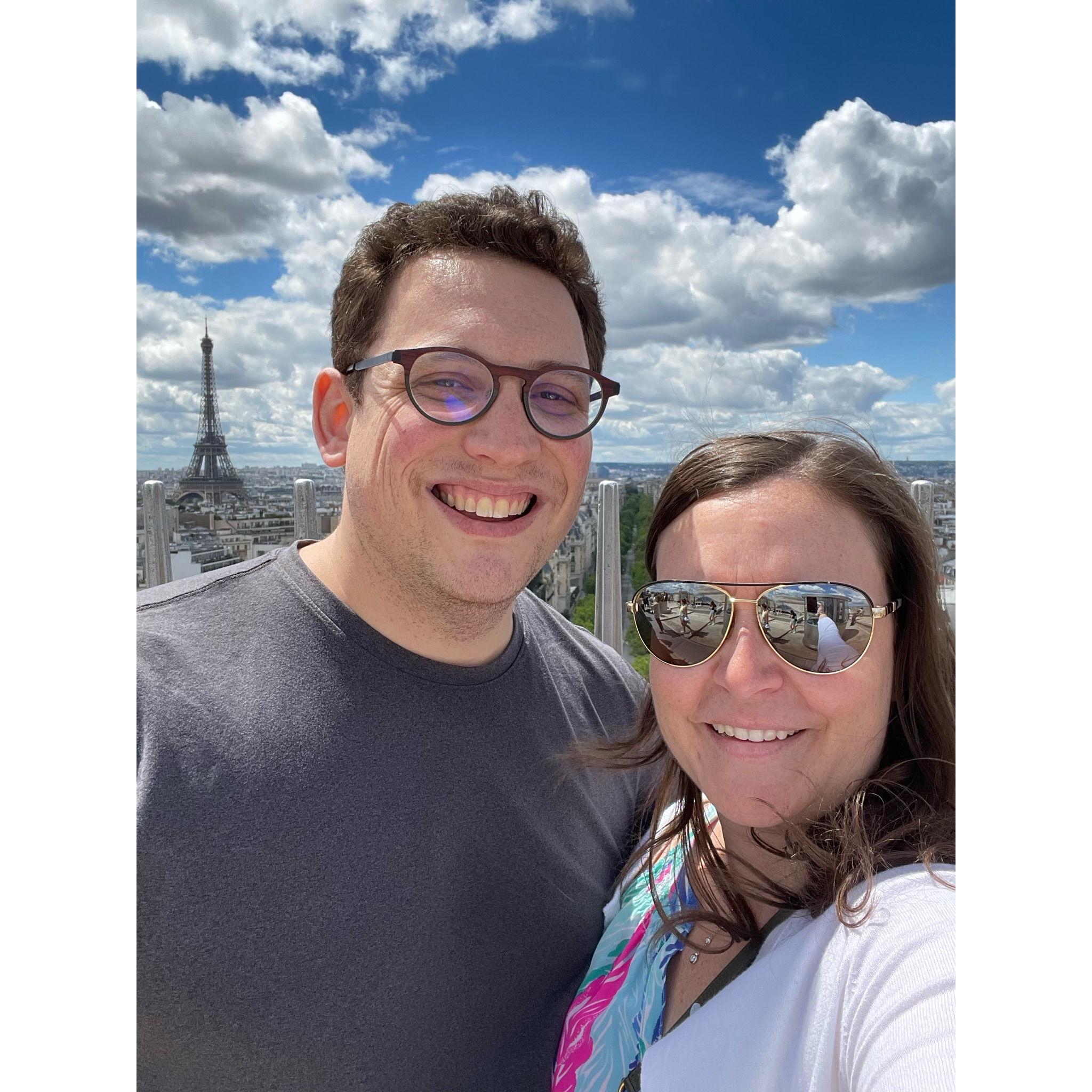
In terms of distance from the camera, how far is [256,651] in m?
1.90

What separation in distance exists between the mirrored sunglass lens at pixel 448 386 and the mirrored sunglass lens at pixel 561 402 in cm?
15

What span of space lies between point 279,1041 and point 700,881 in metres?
1.02

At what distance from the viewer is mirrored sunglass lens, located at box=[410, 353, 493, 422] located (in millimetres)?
2039

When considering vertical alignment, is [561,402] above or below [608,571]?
above

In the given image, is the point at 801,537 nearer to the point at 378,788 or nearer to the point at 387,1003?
the point at 378,788

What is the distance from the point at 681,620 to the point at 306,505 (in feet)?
13.4

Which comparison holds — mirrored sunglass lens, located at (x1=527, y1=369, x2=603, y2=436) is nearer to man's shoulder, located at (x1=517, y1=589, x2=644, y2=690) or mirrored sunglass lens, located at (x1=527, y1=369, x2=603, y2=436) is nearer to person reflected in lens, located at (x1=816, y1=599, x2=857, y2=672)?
man's shoulder, located at (x1=517, y1=589, x2=644, y2=690)

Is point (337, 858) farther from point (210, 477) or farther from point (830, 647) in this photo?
point (210, 477)

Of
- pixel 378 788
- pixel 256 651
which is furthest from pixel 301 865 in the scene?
pixel 256 651

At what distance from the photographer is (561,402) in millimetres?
2186

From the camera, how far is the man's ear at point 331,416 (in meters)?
2.33

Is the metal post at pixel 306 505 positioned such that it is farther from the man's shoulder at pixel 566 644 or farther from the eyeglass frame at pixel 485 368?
the eyeglass frame at pixel 485 368

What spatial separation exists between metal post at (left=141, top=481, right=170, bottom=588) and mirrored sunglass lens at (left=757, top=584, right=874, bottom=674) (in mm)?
5213

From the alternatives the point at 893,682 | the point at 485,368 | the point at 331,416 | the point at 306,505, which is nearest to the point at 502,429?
the point at 485,368
